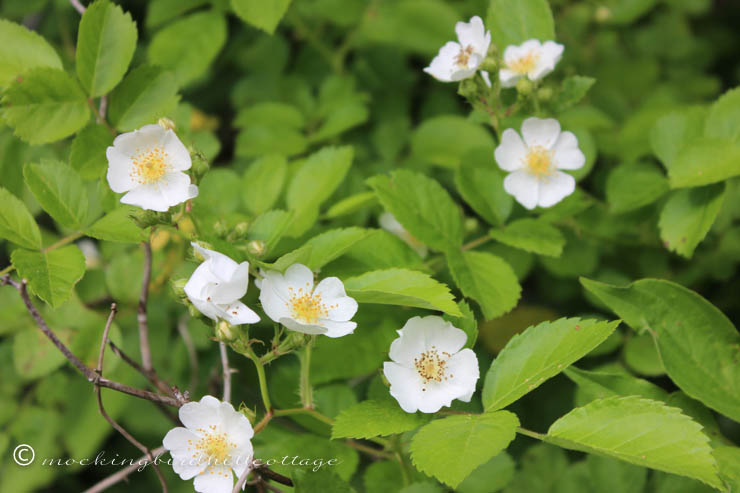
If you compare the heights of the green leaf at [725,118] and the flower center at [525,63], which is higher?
the flower center at [525,63]

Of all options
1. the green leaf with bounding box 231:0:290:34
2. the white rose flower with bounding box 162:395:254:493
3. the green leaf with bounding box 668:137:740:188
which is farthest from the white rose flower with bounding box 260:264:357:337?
the green leaf with bounding box 668:137:740:188

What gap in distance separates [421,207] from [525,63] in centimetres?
53

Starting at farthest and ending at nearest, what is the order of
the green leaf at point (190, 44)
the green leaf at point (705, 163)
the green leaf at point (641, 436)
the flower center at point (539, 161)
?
the green leaf at point (190, 44)
the flower center at point (539, 161)
the green leaf at point (705, 163)
the green leaf at point (641, 436)

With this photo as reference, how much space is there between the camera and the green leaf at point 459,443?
1257 mm

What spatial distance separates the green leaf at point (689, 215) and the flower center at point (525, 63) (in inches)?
22.5

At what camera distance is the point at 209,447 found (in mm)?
1391

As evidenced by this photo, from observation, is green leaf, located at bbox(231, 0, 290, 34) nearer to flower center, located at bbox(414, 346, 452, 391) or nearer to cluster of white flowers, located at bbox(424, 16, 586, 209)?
cluster of white flowers, located at bbox(424, 16, 586, 209)

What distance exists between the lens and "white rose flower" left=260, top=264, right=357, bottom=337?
144 centimetres

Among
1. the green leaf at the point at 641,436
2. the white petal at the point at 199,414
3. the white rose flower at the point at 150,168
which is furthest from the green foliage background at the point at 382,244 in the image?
the white petal at the point at 199,414

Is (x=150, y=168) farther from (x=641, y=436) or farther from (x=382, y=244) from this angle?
(x=641, y=436)

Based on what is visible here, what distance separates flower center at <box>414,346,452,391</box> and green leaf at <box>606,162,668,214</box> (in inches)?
36.0

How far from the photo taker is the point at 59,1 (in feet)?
9.30

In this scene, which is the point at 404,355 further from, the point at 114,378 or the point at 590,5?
the point at 590,5

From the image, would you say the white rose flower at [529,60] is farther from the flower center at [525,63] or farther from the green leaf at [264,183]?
the green leaf at [264,183]
